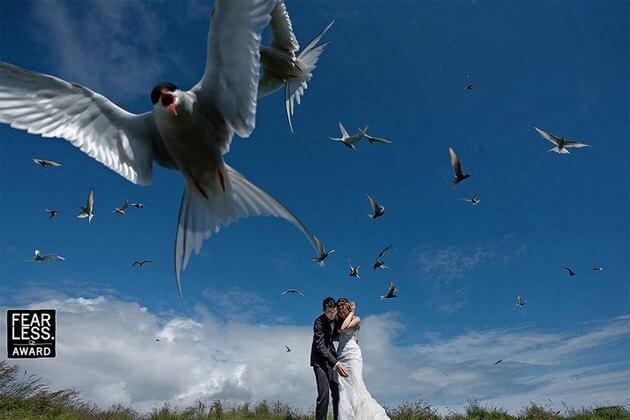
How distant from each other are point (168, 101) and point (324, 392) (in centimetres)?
541

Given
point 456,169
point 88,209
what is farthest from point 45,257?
point 456,169

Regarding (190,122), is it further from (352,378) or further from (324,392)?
(352,378)

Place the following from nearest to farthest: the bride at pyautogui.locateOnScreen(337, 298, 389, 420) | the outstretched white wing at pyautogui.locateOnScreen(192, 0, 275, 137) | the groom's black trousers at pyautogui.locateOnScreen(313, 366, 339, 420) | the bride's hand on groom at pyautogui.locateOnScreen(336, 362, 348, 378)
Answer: the outstretched white wing at pyautogui.locateOnScreen(192, 0, 275, 137) < the groom's black trousers at pyautogui.locateOnScreen(313, 366, 339, 420) < the bride at pyautogui.locateOnScreen(337, 298, 389, 420) < the bride's hand on groom at pyautogui.locateOnScreen(336, 362, 348, 378)

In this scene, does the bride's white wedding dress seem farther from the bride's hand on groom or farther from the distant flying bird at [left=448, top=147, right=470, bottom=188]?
the distant flying bird at [left=448, top=147, right=470, bottom=188]

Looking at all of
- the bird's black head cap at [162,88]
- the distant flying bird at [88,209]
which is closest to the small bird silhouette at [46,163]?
the distant flying bird at [88,209]

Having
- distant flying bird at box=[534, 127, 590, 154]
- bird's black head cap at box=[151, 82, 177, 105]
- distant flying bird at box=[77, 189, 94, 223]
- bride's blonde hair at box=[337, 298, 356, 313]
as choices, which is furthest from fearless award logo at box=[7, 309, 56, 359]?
distant flying bird at box=[534, 127, 590, 154]

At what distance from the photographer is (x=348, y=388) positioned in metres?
9.43

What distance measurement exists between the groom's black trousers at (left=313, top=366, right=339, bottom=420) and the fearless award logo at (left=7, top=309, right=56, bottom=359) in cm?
647

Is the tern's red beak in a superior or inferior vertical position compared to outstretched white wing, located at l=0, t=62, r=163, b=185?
inferior

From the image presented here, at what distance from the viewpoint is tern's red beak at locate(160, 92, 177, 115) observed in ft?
21.0

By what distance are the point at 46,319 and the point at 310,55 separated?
8.43 meters

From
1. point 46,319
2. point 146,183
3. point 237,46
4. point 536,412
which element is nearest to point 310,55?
point 146,183

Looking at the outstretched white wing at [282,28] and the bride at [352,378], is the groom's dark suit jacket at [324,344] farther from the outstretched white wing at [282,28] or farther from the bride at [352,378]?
the outstretched white wing at [282,28]

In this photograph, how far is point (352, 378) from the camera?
371 inches
